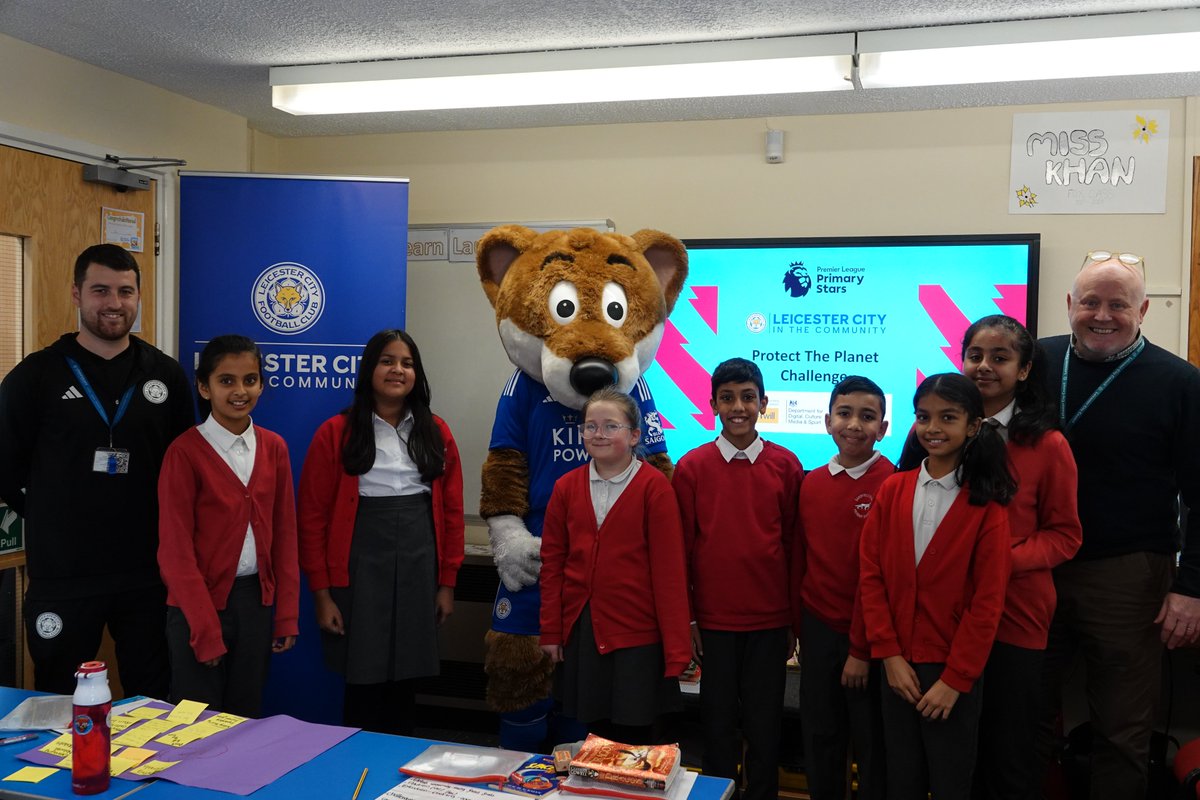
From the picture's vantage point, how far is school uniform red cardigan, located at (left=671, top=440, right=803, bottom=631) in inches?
92.7

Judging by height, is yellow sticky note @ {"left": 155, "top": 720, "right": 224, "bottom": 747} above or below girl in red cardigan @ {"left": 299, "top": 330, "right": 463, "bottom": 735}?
below

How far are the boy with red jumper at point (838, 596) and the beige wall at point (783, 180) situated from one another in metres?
1.44

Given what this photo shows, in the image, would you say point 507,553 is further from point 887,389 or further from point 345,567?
point 887,389

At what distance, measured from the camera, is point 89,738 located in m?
1.52

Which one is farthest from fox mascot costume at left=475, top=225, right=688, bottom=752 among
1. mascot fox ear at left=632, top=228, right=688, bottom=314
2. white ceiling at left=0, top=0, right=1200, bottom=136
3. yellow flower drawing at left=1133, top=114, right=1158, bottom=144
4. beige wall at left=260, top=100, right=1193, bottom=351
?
yellow flower drawing at left=1133, top=114, right=1158, bottom=144

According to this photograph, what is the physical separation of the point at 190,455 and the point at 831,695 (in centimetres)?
168

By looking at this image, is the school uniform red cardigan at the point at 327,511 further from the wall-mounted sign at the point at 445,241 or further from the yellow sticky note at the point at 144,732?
the wall-mounted sign at the point at 445,241

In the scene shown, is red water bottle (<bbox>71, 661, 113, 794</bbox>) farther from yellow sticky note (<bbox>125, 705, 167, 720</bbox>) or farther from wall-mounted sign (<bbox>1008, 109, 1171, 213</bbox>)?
wall-mounted sign (<bbox>1008, 109, 1171, 213</bbox>)

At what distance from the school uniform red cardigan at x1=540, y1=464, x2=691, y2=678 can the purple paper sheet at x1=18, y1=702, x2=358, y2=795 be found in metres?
0.66

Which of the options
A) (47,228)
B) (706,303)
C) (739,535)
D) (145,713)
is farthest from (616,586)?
(47,228)

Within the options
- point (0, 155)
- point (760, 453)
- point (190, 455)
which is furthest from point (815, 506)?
point (0, 155)

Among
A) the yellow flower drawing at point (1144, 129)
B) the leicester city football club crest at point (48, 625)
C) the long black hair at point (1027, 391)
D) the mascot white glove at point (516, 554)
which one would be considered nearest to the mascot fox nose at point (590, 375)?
the mascot white glove at point (516, 554)

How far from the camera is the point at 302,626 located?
3.37 m

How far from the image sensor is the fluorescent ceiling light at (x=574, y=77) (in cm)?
291
